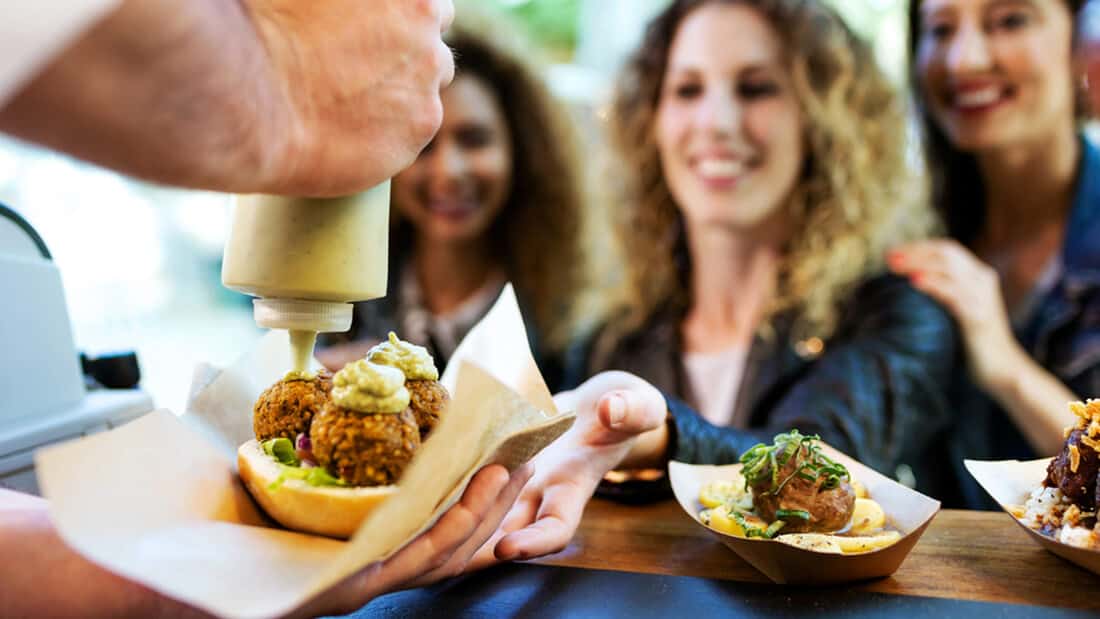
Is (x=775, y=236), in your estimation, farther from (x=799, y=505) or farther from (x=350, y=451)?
(x=350, y=451)

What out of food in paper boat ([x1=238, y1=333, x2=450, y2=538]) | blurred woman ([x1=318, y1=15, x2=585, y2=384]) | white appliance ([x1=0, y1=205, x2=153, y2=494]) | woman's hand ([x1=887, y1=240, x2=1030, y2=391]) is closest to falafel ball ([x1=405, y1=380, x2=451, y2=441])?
food in paper boat ([x1=238, y1=333, x2=450, y2=538])

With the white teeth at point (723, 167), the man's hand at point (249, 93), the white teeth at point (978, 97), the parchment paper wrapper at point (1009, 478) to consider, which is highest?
the man's hand at point (249, 93)

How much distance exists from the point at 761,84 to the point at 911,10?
546 millimetres

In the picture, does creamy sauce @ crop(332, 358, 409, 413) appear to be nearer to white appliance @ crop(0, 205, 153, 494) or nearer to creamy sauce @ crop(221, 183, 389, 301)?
creamy sauce @ crop(221, 183, 389, 301)

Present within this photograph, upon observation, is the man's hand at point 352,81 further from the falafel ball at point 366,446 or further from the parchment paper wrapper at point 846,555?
the parchment paper wrapper at point 846,555

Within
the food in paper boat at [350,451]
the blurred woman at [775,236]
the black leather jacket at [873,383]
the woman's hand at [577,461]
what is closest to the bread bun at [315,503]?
the food in paper boat at [350,451]

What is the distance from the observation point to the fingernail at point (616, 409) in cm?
133

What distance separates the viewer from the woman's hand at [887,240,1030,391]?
2.44 m

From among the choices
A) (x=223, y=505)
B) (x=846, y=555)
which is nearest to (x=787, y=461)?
(x=846, y=555)

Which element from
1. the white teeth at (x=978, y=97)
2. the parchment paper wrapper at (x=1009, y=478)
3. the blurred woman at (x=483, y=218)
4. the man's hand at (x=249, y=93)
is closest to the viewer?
the man's hand at (x=249, y=93)

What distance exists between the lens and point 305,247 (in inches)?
41.5

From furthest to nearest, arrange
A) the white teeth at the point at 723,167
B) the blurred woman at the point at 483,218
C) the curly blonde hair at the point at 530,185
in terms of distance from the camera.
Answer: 1. the curly blonde hair at the point at 530,185
2. the blurred woman at the point at 483,218
3. the white teeth at the point at 723,167

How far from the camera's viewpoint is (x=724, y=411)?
Result: 2.70m

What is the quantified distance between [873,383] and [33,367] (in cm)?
198
